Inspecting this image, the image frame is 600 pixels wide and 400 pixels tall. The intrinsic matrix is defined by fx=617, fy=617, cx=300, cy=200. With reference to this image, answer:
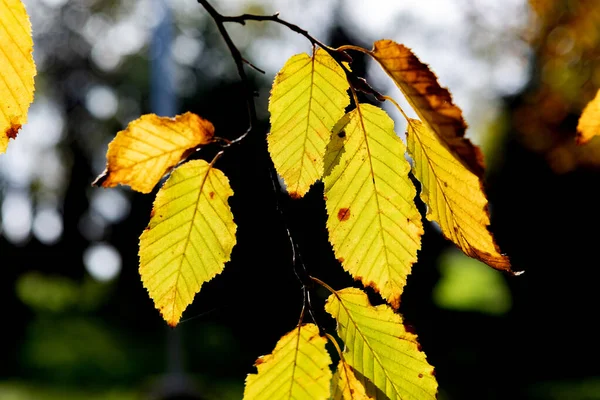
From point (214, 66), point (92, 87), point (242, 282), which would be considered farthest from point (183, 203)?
point (92, 87)

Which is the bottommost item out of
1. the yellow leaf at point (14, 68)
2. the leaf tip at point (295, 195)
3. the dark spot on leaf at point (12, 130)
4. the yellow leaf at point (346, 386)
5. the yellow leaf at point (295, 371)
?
the yellow leaf at point (346, 386)

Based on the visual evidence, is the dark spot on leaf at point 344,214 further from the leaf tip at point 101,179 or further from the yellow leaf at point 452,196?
the leaf tip at point 101,179

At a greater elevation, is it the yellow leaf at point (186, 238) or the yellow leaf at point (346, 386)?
the yellow leaf at point (186, 238)

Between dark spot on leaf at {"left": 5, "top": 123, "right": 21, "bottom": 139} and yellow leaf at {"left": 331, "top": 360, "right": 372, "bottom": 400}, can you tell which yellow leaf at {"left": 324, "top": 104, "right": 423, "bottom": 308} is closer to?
yellow leaf at {"left": 331, "top": 360, "right": 372, "bottom": 400}

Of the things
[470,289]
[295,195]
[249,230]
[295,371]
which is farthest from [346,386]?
[470,289]

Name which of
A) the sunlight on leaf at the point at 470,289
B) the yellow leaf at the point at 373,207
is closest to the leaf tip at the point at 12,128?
the yellow leaf at the point at 373,207

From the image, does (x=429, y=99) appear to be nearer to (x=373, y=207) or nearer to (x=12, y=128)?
(x=373, y=207)
